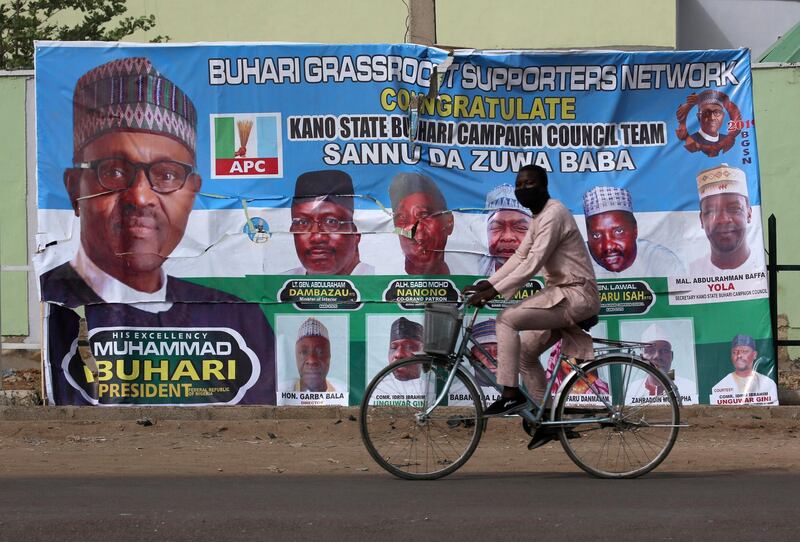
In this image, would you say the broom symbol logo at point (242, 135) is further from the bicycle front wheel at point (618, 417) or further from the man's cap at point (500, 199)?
the bicycle front wheel at point (618, 417)

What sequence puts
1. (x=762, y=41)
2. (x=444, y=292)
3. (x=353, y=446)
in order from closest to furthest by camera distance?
(x=353, y=446)
(x=444, y=292)
(x=762, y=41)

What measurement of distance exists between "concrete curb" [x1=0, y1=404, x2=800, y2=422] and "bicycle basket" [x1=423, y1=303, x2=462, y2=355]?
272 centimetres

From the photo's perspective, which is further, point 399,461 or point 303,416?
point 303,416

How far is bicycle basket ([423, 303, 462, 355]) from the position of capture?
6945 mm

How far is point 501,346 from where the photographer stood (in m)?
6.97

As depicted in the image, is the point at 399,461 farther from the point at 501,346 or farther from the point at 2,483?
the point at 2,483

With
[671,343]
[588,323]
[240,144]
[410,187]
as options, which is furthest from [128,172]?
[671,343]

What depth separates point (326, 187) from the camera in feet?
31.3

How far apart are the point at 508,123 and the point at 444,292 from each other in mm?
1437

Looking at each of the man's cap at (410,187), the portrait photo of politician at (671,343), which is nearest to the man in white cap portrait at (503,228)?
the man's cap at (410,187)

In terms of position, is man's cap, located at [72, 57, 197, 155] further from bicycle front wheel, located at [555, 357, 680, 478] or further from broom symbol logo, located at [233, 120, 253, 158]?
bicycle front wheel, located at [555, 357, 680, 478]

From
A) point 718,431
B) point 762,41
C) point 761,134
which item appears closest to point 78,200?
point 718,431

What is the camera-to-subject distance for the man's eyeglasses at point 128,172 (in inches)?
373

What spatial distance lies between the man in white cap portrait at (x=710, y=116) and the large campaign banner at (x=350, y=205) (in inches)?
0.6
